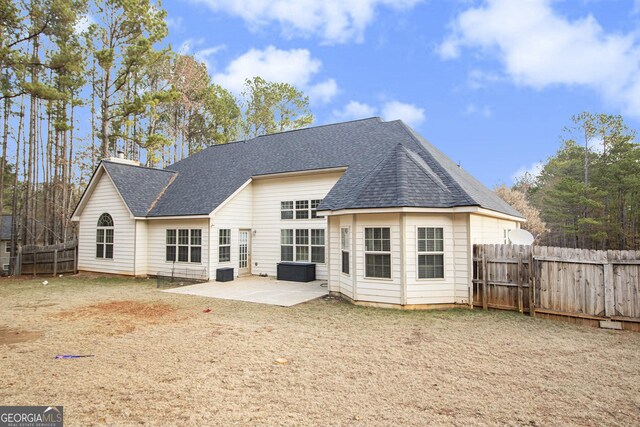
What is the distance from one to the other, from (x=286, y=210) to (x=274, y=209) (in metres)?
0.65

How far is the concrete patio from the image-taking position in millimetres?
11195

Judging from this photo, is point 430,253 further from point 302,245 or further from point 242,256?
point 242,256

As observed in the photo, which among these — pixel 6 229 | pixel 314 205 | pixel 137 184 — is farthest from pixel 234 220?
pixel 6 229

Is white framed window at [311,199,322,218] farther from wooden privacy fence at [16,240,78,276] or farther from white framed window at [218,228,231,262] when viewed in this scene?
wooden privacy fence at [16,240,78,276]

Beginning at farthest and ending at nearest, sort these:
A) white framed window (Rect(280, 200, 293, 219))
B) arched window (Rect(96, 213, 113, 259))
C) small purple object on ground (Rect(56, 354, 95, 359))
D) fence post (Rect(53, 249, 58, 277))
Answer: fence post (Rect(53, 249, 58, 277)), arched window (Rect(96, 213, 113, 259)), white framed window (Rect(280, 200, 293, 219)), small purple object on ground (Rect(56, 354, 95, 359))

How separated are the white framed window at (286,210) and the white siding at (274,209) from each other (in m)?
0.17

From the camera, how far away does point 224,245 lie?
618 inches

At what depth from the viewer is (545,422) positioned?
12.8 feet

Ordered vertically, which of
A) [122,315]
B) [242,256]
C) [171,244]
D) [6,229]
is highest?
[6,229]

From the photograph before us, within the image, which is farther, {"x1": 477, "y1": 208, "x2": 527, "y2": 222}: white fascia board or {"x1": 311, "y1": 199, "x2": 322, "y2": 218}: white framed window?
{"x1": 311, "y1": 199, "x2": 322, "y2": 218}: white framed window

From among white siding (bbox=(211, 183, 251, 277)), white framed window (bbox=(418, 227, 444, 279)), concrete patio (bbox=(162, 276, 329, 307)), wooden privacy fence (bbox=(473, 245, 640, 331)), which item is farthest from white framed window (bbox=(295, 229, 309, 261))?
wooden privacy fence (bbox=(473, 245, 640, 331))

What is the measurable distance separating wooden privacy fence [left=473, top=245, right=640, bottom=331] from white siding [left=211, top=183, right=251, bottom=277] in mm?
9421

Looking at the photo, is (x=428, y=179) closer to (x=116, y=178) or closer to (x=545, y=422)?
(x=545, y=422)

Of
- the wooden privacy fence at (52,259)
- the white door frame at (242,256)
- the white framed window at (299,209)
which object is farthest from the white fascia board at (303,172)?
the wooden privacy fence at (52,259)
